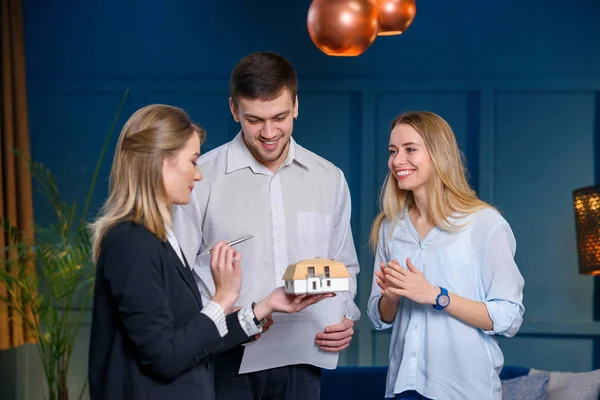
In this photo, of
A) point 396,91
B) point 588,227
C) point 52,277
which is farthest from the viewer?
point 396,91

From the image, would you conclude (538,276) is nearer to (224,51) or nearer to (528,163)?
(528,163)

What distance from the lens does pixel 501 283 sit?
8.45 feet

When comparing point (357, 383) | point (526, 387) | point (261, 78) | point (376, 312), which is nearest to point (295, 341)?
point (376, 312)

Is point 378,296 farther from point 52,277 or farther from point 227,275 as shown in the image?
point 52,277

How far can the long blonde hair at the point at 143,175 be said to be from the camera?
2025 mm

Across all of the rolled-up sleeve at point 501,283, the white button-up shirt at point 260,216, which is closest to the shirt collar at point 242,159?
the white button-up shirt at point 260,216

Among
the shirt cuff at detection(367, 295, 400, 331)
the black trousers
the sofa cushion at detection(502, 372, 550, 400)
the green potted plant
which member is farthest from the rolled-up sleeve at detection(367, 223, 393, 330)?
the green potted plant

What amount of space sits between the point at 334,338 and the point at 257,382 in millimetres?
300

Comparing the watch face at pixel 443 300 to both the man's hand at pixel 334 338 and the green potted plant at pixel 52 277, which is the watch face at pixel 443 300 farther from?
the green potted plant at pixel 52 277

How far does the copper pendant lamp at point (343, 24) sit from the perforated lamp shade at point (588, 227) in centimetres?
195

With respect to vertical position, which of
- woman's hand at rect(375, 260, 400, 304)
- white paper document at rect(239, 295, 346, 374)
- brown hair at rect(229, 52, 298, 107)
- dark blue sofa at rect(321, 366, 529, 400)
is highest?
brown hair at rect(229, 52, 298, 107)

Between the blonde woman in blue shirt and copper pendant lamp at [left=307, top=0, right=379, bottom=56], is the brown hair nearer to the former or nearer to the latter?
copper pendant lamp at [left=307, top=0, right=379, bottom=56]

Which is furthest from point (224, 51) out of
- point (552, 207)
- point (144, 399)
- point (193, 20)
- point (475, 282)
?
point (144, 399)

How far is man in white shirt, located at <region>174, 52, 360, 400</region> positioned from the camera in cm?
266
